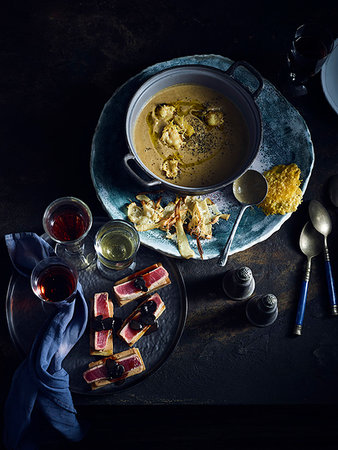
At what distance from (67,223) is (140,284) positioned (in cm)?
37

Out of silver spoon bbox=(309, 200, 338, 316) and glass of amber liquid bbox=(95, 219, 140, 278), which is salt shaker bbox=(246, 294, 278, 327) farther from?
glass of amber liquid bbox=(95, 219, 140, 278)

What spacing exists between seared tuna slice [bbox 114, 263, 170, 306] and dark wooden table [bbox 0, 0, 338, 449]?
122mm

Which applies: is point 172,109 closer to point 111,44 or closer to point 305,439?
point 111,44

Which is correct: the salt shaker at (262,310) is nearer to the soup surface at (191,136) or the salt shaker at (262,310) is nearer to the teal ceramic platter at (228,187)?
the teal ceramic platter at (228,187)

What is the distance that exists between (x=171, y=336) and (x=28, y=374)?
1.83ft

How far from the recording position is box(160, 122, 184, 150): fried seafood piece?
1.91 m

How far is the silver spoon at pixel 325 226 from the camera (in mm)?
2014

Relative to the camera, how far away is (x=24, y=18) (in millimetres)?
2107

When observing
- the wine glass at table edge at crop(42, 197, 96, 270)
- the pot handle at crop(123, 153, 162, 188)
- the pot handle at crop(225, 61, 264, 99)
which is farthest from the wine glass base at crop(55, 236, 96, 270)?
the pot handle at crop(225, 61, 264, 99)

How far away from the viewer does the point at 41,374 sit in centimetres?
172

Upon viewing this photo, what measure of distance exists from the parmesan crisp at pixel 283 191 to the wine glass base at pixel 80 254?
0.72 metres

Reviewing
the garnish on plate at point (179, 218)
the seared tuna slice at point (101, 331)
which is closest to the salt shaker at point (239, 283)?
the garnish on plate at point (179, 218)

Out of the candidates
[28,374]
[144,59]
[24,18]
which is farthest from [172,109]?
[28,374]

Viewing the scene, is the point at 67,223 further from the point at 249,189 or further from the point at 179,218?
the point at 249,189
